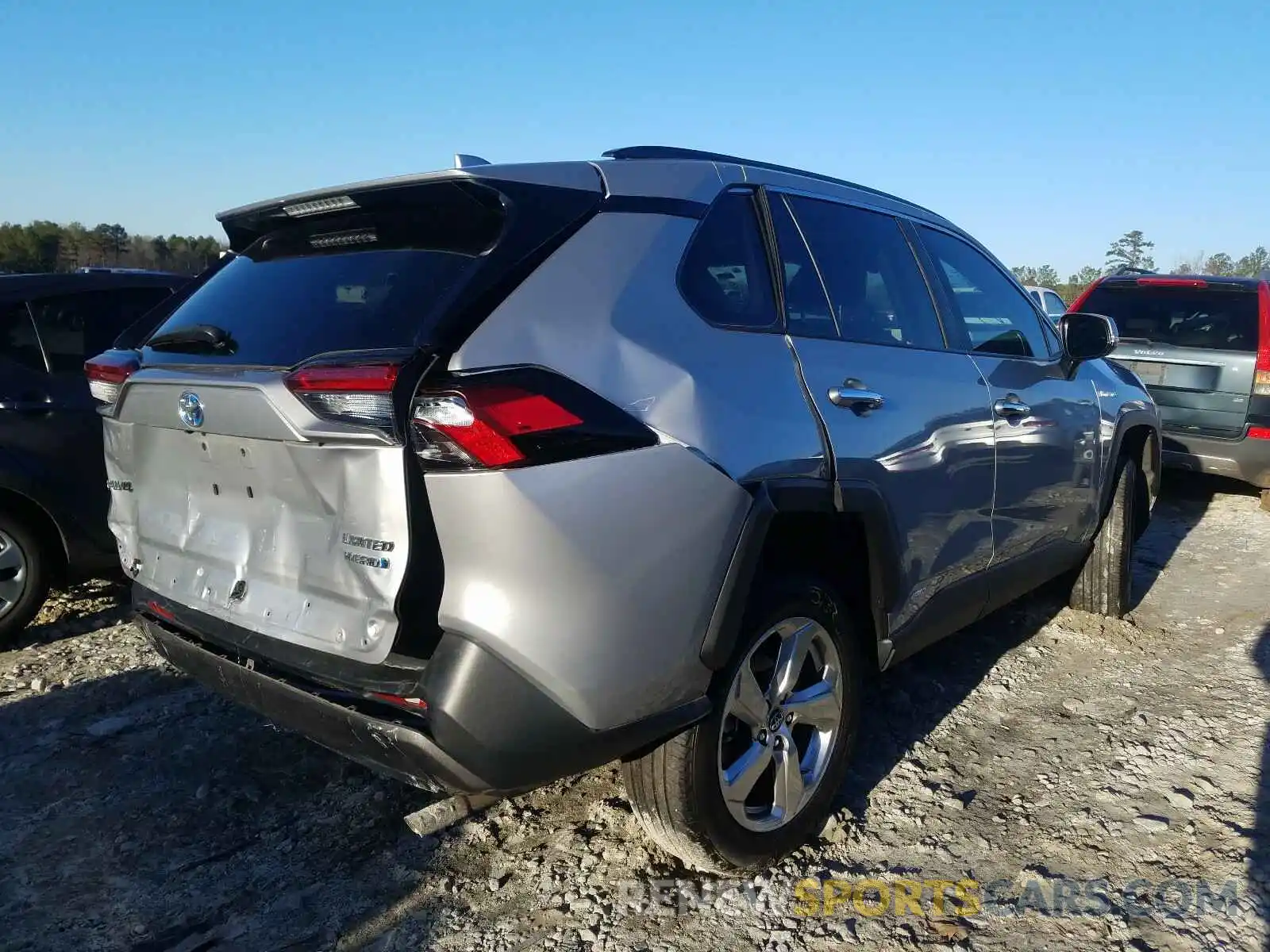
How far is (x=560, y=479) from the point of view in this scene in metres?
A: 1.97

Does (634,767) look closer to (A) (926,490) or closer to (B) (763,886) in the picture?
(B) (763,886)

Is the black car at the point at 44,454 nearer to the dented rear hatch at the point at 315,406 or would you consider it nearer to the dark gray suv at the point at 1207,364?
the dented rear hatch at the point at 315,406

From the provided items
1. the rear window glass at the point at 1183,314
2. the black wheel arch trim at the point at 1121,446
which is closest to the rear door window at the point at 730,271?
the black wheel arch trim at the point at 1121,446

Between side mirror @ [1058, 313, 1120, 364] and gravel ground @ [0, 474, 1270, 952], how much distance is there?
4.68ft

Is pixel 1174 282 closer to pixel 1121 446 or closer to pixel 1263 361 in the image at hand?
pixel 1263 361

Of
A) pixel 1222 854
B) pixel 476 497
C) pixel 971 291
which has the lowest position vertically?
pixel 1222 854

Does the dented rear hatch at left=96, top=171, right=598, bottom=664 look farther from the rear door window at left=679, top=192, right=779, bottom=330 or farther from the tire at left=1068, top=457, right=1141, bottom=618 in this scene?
the tire at left=1068, top=457, right=1141, bottom=618

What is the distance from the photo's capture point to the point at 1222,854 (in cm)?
278

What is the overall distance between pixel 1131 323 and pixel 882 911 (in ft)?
21.5

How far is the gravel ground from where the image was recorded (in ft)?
8.04

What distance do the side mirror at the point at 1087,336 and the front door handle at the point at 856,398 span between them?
1.77 metres

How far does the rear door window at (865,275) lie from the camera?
2.92 m

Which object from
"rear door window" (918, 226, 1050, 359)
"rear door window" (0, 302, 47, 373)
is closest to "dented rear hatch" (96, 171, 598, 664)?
"rear door window" (918, 226, 1050, 359)

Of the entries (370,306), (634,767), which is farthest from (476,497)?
(634,767)
